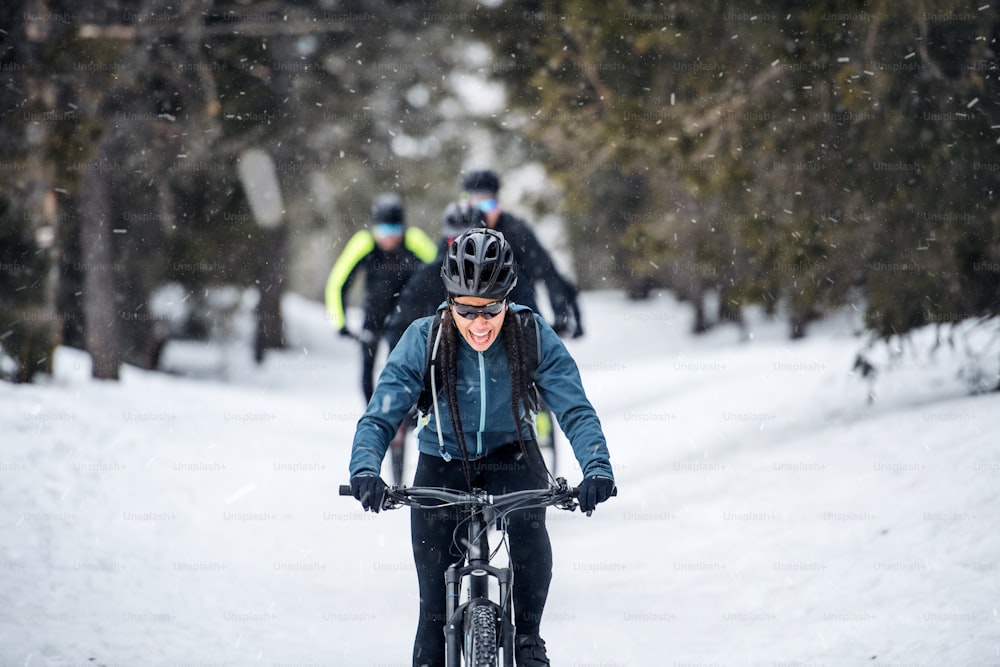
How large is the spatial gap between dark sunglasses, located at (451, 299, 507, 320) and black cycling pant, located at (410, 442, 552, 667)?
589 millimetres

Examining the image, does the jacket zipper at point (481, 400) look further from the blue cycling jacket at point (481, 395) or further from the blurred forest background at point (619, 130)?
the blurred forest background at point (619, 130)

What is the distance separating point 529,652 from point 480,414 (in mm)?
943

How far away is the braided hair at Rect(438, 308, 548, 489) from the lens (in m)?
3.71

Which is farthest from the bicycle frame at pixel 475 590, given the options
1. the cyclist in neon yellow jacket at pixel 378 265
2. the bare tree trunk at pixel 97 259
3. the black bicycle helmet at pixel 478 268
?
the bare tree trunk at pixel 97 259

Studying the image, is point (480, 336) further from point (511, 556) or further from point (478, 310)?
point (511, 556)

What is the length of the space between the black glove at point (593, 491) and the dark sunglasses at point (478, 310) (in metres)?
0.75

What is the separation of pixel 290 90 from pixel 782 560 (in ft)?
45.8

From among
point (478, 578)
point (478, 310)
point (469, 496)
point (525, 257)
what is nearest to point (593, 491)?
point (469, 496)

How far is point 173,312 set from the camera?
2267 cm

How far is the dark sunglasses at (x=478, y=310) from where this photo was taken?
11.9 ft

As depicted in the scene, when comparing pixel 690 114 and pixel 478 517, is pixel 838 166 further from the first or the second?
pixel 478 517

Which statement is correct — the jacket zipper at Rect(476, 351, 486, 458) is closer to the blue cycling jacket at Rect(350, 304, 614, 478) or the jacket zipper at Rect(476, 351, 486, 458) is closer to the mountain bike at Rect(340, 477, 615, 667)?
the blue cycling jacket at Rect(350, 304, 614, 478)

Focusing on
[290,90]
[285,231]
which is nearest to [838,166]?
[290,90]

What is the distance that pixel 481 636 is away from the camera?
3312mm
